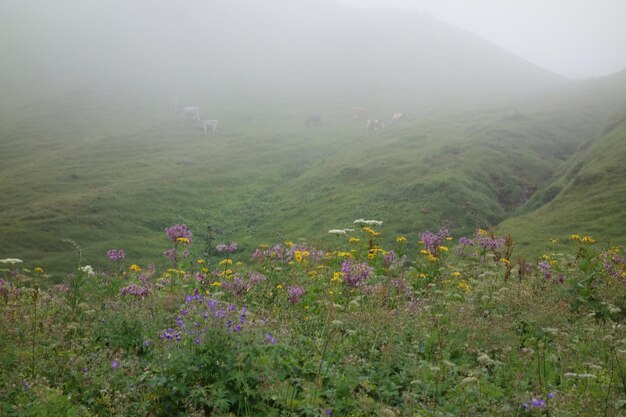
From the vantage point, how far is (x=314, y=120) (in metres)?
81.4

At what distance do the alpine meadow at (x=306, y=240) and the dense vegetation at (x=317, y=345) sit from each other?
49 millimetres

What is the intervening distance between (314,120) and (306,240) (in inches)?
2203

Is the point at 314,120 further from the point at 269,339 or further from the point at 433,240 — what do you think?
the point at 269,339

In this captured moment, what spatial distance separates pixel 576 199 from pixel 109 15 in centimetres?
16598

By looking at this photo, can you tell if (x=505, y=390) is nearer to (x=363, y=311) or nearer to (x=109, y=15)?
(x=363, y=311)

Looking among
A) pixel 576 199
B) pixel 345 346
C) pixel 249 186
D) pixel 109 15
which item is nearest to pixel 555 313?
pixel 345 346

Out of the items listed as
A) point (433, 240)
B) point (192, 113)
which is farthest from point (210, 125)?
point (433, 240)

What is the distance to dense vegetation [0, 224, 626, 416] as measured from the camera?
5820 millimetres

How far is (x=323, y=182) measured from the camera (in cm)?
4481

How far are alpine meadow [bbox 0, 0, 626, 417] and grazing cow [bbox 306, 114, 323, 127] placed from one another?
0.33 meters

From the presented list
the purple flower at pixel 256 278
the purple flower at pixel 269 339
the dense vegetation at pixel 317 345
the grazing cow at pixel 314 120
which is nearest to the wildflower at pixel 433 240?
the dense vegetation at pixel 317 345

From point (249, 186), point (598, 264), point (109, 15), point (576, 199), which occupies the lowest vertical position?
point (249, 186)

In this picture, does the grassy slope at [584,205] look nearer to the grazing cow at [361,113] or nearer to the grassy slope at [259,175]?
the grassy slope at [259,175]

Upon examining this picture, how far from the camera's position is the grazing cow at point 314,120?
264 ft
